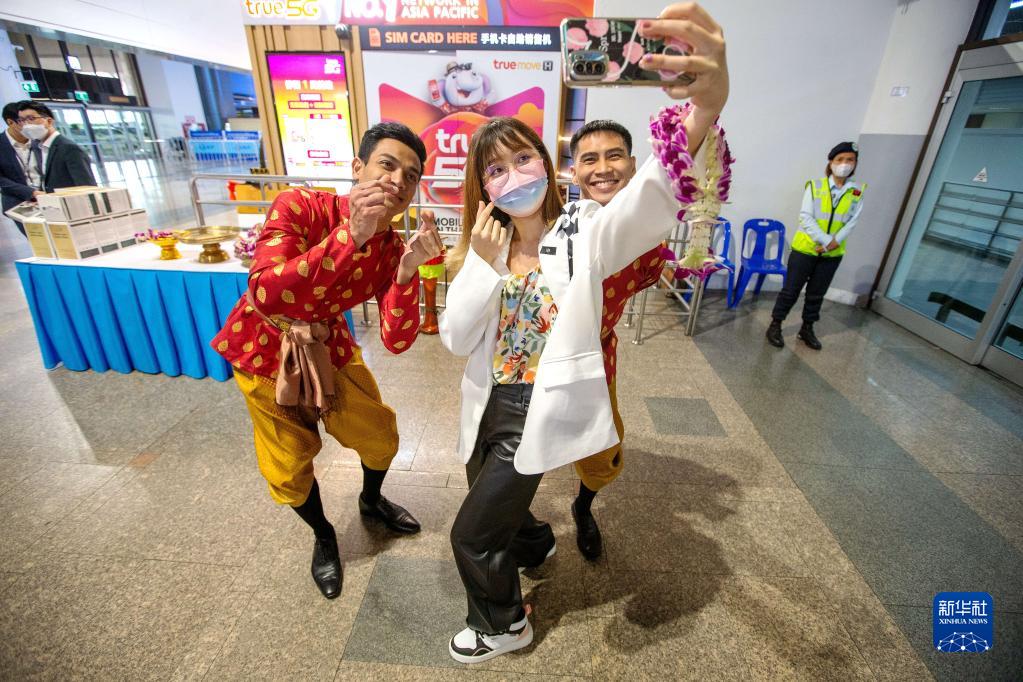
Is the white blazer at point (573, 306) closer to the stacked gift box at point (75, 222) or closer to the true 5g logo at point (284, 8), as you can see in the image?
the stacked gift box at point (75, 222)

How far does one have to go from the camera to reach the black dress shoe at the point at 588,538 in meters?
1.87

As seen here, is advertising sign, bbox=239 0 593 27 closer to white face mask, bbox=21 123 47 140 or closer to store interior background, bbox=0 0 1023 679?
store interior background, bbox=0 0 1023 679

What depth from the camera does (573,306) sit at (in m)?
1.05

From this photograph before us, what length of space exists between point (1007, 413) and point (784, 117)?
126 inches

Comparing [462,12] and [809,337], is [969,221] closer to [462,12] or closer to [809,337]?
[809,337]

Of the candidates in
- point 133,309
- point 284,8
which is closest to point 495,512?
point 133,309

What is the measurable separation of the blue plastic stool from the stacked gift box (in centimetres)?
531

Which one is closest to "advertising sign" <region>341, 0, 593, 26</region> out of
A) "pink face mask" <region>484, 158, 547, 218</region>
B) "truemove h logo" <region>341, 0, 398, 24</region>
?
"truemove h logo" <region>341, 0, 398, 24</region>

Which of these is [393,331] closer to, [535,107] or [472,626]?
[472,626]

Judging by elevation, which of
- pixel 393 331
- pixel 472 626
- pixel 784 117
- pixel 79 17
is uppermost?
pixel 79 17

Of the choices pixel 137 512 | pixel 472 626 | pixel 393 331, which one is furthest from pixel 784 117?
pixel 137 512

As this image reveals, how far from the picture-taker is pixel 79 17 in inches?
252

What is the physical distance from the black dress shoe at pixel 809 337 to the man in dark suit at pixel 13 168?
6722 mm

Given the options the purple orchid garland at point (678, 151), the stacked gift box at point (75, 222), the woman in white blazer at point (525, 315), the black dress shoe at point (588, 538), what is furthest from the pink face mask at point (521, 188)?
the stacked gift box at point (75, 222)
